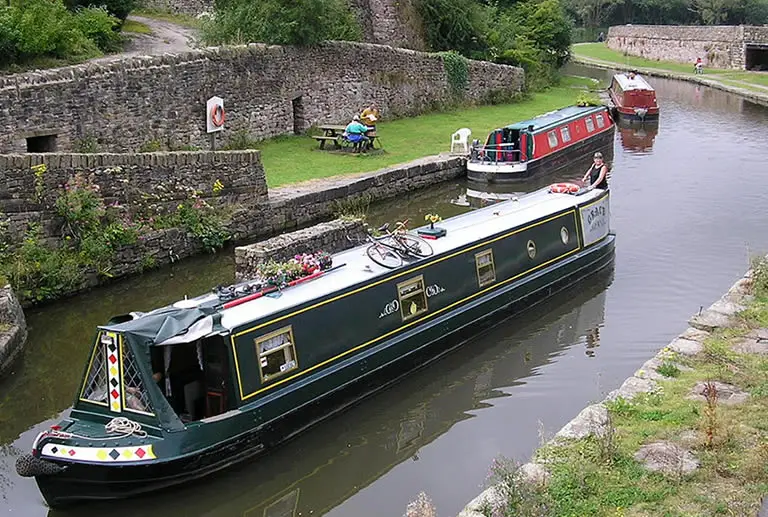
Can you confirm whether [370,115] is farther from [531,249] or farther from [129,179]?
[531,249]

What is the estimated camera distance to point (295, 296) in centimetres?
841

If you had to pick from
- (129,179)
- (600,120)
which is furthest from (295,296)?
(600,120)

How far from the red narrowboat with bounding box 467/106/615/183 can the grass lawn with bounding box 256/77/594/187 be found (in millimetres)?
1359

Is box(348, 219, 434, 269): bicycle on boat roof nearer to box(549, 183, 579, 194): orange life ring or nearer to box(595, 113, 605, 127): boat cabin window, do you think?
box(549, 183, 579, 194): orange life ring

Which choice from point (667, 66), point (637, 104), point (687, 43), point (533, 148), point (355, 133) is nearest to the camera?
point (355, 133)

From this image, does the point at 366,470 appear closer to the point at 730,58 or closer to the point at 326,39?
the point at 326,39

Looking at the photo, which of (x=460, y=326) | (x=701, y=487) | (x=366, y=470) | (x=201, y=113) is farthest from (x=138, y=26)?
(x=701, y=487)

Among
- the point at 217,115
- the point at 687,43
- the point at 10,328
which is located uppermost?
the point at 687,43

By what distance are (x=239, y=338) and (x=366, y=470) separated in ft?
5.36

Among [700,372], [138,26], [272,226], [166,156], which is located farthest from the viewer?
[138,26]

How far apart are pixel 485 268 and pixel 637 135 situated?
621 inches

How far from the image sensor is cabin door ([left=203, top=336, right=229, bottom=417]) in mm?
7672

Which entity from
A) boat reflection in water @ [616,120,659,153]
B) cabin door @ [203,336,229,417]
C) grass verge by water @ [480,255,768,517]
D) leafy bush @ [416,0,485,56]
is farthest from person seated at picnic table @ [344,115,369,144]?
cabin door @ [203,336,229,417]

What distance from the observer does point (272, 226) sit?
15.0 meters
